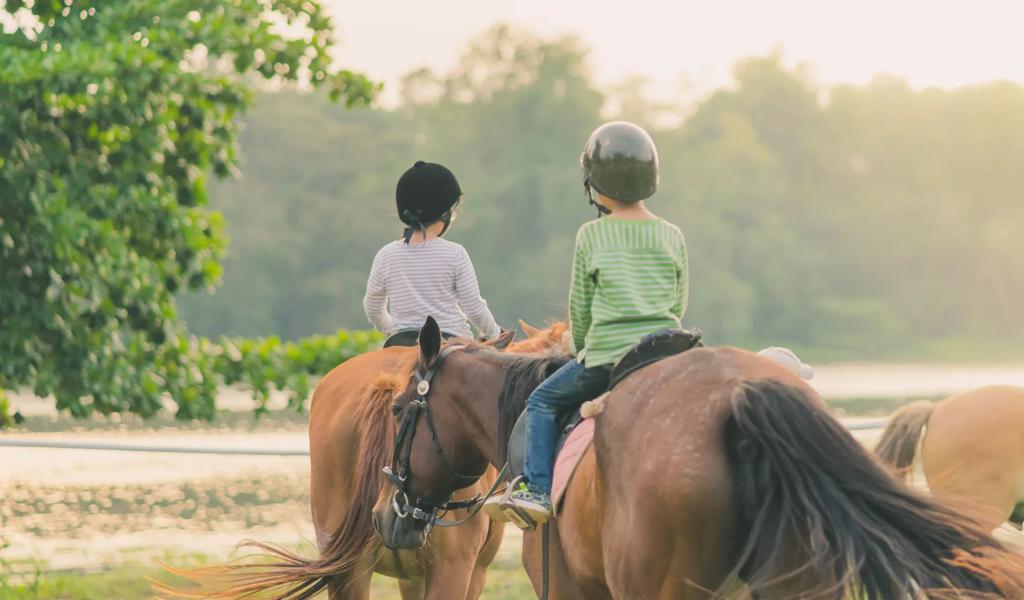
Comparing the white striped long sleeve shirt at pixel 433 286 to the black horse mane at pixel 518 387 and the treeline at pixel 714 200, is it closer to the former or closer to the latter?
the black horse mane at pixel 518 387

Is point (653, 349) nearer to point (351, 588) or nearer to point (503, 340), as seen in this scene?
point (503, 340)

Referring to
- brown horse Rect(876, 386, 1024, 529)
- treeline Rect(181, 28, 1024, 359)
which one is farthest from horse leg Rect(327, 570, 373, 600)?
treeline Rect(181, 28, 1024, 359)

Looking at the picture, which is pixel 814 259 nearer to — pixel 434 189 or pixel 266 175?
pixel 266 175

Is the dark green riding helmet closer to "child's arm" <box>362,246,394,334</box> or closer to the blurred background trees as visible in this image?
"child's arm" <box>362,246,394,334</box>

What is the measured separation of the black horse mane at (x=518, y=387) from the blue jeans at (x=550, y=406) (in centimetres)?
31

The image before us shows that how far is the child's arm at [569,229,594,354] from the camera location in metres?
4.34

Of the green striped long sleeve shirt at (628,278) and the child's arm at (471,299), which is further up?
the green striped long sleeve shirt at (628,278)

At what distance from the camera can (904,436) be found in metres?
7.77

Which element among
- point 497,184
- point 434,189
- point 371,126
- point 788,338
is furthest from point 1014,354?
point 434,189

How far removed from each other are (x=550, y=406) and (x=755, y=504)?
104 centimetres

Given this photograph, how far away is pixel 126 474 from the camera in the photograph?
15.8m

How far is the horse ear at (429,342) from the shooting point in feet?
16.5

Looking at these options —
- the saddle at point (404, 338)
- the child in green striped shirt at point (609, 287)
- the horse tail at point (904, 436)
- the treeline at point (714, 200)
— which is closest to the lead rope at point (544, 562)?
the child in green striped shirt at point (609, 287)

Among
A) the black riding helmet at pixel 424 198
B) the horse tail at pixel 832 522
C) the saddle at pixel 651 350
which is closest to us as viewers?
the horse tail at pixel 832 522
